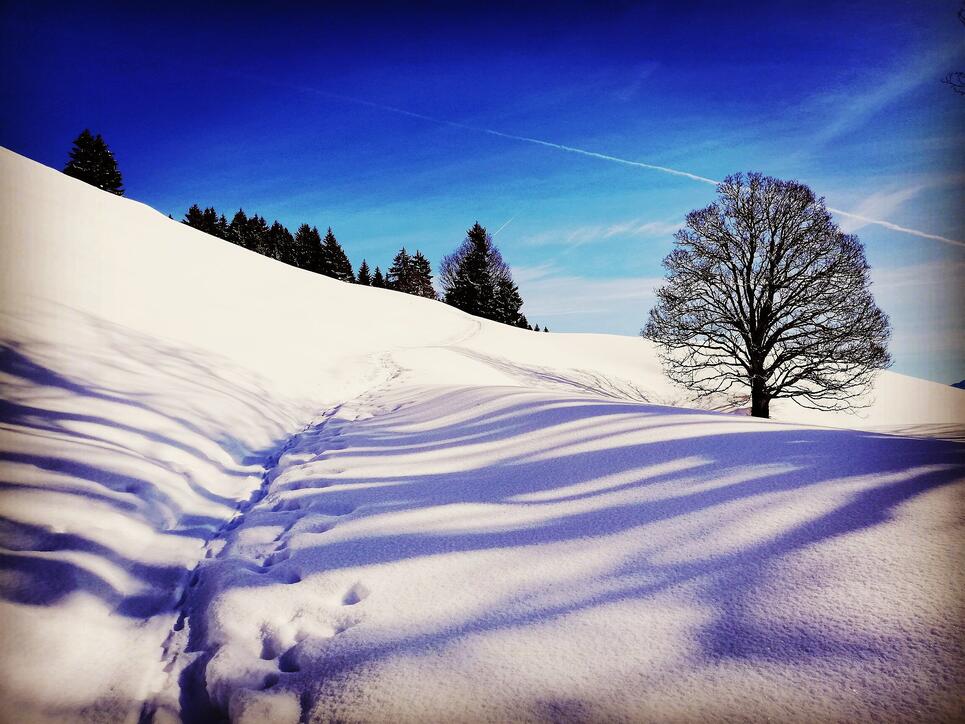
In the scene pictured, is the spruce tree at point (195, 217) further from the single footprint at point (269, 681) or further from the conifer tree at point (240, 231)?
the single footprint at point (269, 681)

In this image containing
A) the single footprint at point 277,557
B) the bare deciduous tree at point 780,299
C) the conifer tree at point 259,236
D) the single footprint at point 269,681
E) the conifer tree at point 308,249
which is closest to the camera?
the single footprint at point 269,681

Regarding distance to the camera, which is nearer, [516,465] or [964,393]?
[516,465]

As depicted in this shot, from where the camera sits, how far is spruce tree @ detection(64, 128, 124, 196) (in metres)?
40.3

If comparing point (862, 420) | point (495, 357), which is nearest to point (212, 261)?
point (495, 357)

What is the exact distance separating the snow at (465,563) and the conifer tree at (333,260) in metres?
56.9

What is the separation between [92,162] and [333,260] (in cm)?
2613

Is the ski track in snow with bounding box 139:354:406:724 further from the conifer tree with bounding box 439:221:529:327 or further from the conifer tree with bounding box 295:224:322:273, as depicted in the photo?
the conifer tree with bounding box 295:224:322:273

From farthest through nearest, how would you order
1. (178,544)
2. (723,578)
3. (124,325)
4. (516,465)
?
(124,325)
(516,465)
(178,544)
(723,578)

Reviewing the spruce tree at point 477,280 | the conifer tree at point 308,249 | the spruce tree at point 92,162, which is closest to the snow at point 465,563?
the spruce tree at point 477,280

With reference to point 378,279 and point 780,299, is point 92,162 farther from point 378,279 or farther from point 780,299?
point 780,299

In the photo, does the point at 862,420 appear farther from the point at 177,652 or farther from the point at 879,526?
the point at 177,652

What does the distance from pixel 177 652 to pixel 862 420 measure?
900 inches

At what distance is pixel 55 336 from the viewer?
5773 mm

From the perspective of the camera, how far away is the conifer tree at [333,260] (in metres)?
59.1
